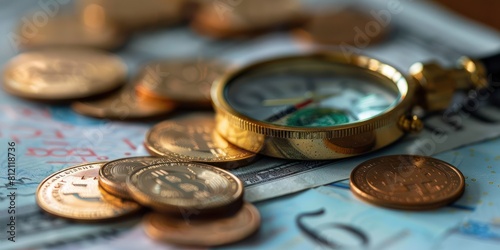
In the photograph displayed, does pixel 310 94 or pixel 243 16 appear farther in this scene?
pixel 243 16

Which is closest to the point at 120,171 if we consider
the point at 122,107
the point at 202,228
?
the point at 202,228

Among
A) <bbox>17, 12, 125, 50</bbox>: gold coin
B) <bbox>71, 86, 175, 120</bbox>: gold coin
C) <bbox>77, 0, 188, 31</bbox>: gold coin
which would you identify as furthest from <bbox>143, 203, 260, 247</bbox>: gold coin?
<bbox>77, 0, 188, 31</bbox>: gold coin

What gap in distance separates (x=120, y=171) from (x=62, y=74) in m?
0.48

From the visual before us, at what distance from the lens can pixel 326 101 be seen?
1.30 meters

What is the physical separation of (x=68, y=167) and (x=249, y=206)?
1.06ft

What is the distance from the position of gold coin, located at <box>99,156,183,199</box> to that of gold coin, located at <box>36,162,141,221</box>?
16 mm

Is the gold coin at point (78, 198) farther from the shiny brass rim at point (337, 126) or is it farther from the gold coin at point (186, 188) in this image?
the shiny brass rim at point (337, 126)

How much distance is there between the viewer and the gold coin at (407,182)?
1.05 meters

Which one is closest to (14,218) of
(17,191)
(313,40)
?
(17,191)

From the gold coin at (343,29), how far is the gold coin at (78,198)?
76cm

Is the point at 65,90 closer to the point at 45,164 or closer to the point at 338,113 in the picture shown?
the point at 45,164

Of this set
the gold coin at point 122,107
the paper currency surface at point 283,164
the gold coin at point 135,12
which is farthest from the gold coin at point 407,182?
the gold coin at point 135,12

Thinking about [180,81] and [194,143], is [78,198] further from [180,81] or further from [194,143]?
[180,81]

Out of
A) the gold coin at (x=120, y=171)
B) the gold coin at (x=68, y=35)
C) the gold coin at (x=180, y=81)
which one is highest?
Answer: the gold coin at (x=68, y=35)
